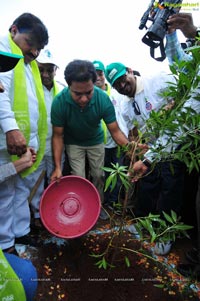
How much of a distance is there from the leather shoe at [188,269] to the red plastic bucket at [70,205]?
0.67 metres

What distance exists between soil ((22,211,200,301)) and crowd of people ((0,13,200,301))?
0.64 ft

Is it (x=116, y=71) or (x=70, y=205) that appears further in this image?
(x=116, y=71)

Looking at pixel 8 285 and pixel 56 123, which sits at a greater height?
pixel 56 123

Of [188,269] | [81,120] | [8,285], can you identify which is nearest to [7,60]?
[8,285]

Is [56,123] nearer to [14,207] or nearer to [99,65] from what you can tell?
[14,207]

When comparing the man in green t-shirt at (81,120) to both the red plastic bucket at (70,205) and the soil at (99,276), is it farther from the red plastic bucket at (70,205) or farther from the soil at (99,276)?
the soil at (99,276)

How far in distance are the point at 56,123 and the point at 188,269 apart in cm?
150

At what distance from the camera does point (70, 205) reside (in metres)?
1.99

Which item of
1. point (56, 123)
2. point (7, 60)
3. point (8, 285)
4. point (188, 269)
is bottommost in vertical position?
point (188, 269)

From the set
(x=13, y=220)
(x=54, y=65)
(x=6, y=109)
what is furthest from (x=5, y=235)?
(x=54, y=65)

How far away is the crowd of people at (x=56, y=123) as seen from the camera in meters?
1.75

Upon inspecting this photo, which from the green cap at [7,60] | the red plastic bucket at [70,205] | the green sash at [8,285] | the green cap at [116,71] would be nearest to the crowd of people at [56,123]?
the green cap at [116,71]

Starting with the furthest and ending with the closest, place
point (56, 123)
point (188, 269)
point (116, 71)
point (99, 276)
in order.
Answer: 1. point (116, 71)
2. point (56, 123)
3. point (188, 269)
4. point (99, 276)

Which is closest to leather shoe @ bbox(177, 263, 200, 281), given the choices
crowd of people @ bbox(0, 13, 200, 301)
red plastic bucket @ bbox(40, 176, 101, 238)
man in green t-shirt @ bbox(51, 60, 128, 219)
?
crowd of people @ bbox(0, 13, 200, 301)
